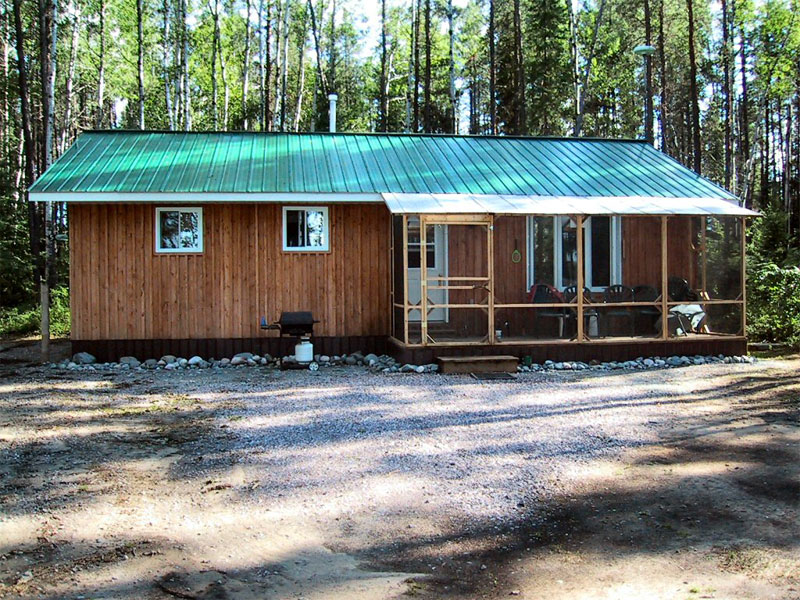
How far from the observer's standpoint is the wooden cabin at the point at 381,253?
11.0m

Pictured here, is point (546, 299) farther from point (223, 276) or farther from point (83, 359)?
point (83, 359)

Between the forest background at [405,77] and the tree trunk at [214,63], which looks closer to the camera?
the forest background at [405,77]

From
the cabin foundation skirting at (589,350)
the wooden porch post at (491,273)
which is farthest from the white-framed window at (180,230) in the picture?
the wooden porch post at (491,273)

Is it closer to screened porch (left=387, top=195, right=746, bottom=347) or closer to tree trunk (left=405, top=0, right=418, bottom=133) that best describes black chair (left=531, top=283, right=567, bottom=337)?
screened porch (left=387, top=195, right=746, bottom=347)

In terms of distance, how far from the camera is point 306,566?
12.5 feet

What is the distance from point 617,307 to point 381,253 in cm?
389

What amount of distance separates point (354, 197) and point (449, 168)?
234 cm

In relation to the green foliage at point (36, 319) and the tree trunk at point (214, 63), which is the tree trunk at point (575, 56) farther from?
the green foliage at point (36, 319)

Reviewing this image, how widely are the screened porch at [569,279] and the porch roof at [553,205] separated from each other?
1.17ft

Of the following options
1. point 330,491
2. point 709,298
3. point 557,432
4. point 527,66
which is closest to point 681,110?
point 527,66

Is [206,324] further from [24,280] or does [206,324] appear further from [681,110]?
[681,110]

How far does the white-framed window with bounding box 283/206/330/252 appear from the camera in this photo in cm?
1190

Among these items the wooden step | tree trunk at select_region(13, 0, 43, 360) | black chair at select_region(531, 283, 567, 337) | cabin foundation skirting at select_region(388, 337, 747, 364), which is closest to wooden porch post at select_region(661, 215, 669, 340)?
cabin foundation skirting at select_region(388, 337, 747, 364)

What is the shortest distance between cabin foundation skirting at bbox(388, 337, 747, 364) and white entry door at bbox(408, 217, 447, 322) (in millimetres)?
1343
